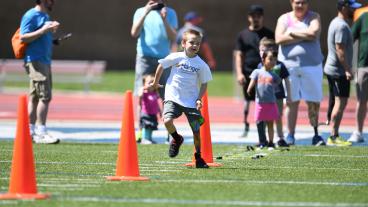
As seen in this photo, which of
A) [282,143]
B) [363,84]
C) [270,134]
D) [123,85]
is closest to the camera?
[270,134]

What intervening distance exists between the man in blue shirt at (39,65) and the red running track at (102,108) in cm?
563

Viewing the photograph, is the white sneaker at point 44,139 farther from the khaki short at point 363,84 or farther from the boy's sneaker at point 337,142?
the khaki short at point 363,84

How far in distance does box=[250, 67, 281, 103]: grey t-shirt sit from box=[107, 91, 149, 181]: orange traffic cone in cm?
449

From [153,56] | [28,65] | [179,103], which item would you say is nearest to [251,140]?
[153,56]

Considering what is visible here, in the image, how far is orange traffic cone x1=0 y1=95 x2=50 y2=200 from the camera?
27.2ft

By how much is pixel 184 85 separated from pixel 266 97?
289cm

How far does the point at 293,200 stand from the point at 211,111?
15490 millimetres

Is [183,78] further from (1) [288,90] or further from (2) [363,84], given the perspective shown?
(2) [363,84]

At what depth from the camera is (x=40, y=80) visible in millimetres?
14703

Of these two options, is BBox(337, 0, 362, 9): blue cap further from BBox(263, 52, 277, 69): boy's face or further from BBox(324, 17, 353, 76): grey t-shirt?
BBox(263, 52, 277, 69): boy's face

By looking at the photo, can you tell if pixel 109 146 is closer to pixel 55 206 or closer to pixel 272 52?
pixel 272 52

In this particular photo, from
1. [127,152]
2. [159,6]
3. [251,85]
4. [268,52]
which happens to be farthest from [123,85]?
[127,152]

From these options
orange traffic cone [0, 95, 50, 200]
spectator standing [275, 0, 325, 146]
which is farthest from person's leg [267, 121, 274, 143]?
orange traffic cone [0, 95, 50, 200]

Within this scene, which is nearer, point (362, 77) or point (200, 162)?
point (200, 162)
